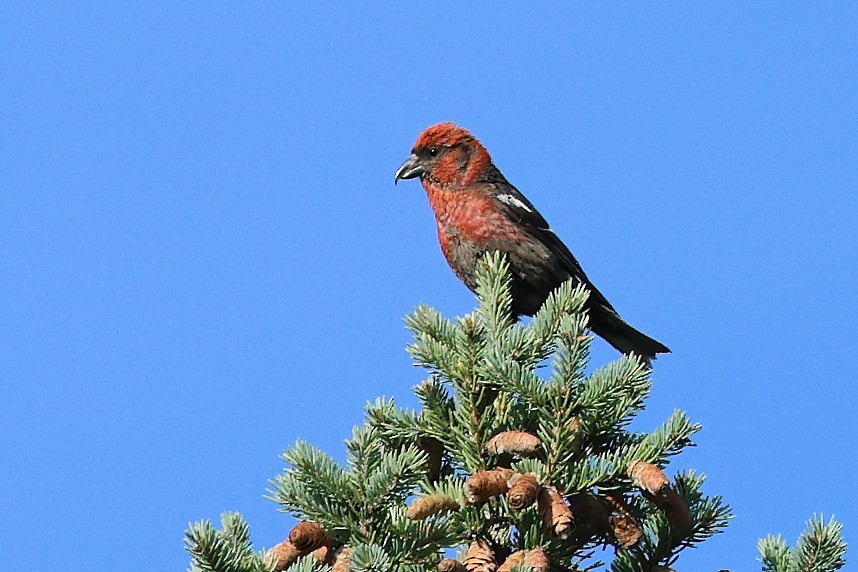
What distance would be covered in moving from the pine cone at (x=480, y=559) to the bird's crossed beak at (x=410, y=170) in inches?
139

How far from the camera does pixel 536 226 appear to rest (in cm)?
546

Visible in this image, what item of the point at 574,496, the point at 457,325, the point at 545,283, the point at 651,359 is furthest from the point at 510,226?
the point at 574,496

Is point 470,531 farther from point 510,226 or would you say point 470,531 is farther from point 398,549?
point 510,226

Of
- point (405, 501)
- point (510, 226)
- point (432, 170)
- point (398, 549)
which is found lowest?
point (398, 549)

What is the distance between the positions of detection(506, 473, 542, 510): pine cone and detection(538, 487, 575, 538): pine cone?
0.03 m

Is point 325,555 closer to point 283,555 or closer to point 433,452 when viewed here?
point 283,555

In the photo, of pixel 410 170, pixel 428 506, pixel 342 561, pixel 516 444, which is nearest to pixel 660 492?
pixel 516 444

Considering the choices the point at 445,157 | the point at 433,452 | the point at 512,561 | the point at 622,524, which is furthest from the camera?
the point at 445,157

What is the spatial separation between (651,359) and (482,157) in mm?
1381

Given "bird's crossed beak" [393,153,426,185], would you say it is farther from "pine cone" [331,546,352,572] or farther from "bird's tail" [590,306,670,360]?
"pine cone" [331,546,352,572]

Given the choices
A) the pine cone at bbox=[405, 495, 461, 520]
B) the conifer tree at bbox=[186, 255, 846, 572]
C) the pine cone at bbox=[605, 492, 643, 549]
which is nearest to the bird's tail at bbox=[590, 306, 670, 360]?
the conifer tree at bbox=[186, 255, 846, 572]

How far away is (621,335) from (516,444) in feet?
10.6

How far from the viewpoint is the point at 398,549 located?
217cm

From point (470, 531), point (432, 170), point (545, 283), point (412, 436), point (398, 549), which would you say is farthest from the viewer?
point (432, 170)
